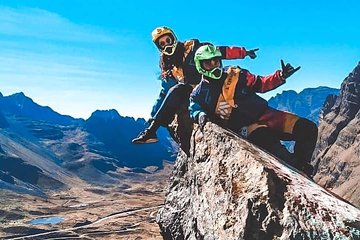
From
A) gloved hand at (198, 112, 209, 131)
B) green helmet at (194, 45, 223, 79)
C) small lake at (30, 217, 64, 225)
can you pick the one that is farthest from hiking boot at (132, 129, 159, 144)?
small lake at (30, 217, 64, 225)

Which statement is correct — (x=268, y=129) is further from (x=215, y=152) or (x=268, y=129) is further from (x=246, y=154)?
(x=246, y=154)

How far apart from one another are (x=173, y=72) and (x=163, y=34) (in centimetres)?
181

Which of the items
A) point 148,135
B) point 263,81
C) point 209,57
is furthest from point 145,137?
point 263,81

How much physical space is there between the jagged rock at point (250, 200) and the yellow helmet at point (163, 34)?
495 centimetres

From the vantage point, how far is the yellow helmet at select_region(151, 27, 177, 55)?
65.0 feet

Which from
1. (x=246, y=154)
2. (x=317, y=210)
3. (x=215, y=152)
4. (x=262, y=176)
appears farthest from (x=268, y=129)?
(x=317, y=210)

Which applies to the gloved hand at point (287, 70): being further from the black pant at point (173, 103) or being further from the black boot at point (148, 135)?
the black boot at point (148, 135)

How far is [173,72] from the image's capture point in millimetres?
20703

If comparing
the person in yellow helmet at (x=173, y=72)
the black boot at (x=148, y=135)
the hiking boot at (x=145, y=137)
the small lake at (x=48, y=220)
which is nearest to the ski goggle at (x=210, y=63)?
the person in yellow helmet at (x=173, y=72)

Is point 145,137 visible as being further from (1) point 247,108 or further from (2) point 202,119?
(1) point 247,108

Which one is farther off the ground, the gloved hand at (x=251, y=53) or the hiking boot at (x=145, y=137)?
the gloved hand at (x=251, y=53)

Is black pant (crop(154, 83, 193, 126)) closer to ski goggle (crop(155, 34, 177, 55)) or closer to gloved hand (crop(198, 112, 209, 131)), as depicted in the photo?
gloved hand (crop(198, 112, 209, 131))

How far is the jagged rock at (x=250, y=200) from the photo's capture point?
9.62 m

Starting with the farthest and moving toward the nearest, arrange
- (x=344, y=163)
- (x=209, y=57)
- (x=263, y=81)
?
1. (x=344, y=163)
2. (x=263, y=81)
3. (x=209, y=57)
